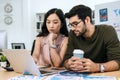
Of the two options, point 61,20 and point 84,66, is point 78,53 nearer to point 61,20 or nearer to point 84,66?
Result: point 84,66

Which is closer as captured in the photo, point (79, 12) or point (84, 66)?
point (84, 66)

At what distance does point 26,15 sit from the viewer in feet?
23.5

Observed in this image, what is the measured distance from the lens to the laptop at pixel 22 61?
143cm

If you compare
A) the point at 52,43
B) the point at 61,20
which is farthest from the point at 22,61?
the point at 61,20

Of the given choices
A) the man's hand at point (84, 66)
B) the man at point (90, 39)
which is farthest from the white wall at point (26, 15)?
the man's hand at point (84, 66)

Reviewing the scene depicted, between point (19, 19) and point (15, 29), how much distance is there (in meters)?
0.37

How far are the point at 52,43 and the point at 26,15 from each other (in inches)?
211

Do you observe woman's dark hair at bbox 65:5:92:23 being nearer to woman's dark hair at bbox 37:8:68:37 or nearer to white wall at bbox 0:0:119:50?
woman's dark hair at bbox 37:8:68:37

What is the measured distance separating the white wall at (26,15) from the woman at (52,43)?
4.82 m

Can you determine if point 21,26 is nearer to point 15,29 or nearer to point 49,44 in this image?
point 15,29

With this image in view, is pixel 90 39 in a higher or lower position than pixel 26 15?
lower

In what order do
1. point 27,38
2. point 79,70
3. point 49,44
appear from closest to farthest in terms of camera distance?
1. point 79,70
2. point 49,44
3. point 27,38

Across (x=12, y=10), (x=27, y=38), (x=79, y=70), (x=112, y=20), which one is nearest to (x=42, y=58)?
(x=79, y=70)

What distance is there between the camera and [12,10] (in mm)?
7570
